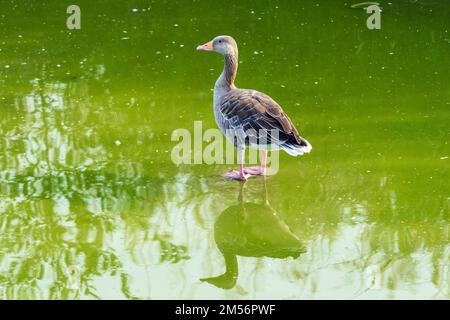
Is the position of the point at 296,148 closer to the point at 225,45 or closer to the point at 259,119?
the point at 259,119

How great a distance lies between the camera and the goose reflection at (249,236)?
5918 mm

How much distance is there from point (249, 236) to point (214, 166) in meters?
1.19

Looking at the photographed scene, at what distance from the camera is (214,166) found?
735cm

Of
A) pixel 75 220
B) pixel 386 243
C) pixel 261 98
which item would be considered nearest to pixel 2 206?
pixel 75 220

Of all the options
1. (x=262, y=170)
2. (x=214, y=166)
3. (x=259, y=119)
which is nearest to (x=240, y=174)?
(x=262, y=170)

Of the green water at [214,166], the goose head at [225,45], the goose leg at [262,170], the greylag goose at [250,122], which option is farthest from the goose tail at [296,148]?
the goose head at [225,45]

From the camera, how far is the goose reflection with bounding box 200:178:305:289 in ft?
19.4

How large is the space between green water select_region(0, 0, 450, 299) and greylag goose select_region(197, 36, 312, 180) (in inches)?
12.9

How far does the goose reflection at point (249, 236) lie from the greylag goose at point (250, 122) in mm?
409

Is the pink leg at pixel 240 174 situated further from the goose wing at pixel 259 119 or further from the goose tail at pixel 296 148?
the goose tail at pixel 296 148

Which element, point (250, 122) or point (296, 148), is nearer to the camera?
point (296, 148)

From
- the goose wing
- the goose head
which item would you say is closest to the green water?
the goose wing

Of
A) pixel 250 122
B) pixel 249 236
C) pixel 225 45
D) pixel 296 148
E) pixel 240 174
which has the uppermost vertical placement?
pixel 225 45

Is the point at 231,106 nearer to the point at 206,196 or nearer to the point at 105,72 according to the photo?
the point at 206,196
